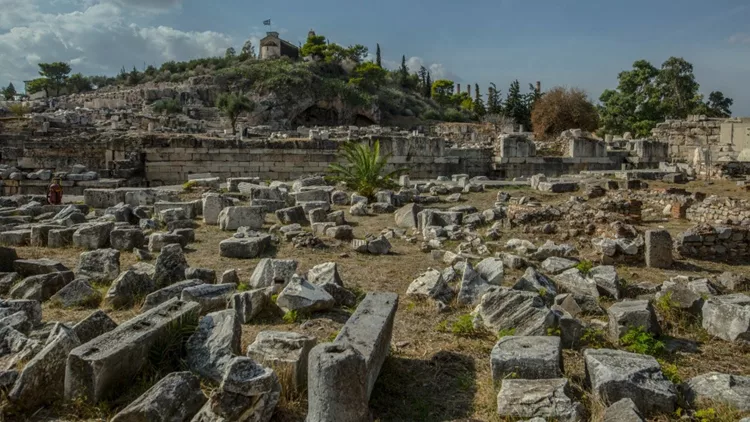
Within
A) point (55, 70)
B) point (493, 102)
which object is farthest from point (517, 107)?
point (55, 70)

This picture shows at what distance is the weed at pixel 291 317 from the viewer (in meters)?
5.07

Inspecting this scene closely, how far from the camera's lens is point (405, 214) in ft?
35.3

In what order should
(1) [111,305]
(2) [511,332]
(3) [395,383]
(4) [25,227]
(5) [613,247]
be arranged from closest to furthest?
(3) [395,383]
(2) [511,332]
(1) [111,305]
(5) [613,247]
(4) [25,227]

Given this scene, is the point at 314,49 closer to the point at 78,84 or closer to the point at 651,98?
the point at 78,84

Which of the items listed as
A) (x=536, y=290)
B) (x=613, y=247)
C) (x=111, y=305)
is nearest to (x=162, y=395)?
(x=111, y=305)

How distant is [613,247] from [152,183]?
1441 cm

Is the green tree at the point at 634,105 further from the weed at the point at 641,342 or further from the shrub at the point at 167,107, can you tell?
the weed at the point at 641,342

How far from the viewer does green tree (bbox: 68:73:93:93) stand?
243 feet

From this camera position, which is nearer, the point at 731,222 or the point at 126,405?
the point at 126,405

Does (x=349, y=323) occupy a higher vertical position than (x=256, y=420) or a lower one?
higher

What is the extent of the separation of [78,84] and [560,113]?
62.4 metres

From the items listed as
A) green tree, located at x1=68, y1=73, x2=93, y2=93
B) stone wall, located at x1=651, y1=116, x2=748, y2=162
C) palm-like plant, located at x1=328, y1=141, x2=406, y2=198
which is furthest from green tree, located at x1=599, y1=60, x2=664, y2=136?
green tree, located at x1=68, y1=73, x2=93, y2=93

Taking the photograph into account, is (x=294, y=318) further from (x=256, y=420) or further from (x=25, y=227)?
(x=25, y=227)

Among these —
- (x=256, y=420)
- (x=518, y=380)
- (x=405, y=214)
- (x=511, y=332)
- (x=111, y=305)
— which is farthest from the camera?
(x=405, y=214)
